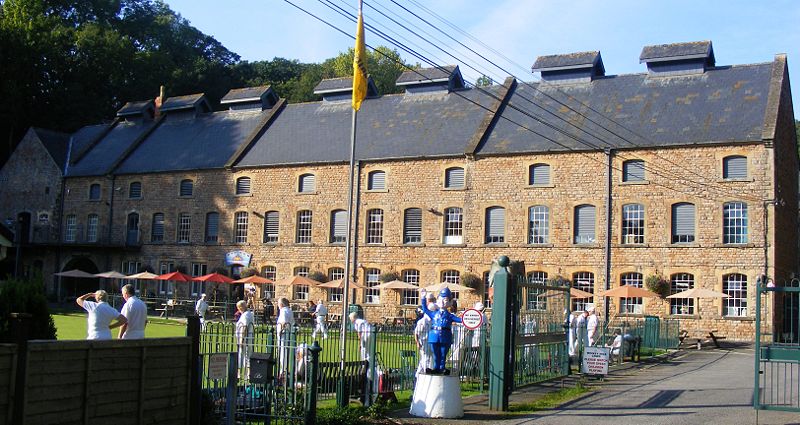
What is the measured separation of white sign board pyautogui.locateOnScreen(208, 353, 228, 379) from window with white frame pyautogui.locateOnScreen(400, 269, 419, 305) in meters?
29.9

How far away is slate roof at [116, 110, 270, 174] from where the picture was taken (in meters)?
48.2

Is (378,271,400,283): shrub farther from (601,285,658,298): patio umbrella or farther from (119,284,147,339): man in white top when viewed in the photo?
(119,284,147,339): man in white top

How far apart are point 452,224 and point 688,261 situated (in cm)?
1064

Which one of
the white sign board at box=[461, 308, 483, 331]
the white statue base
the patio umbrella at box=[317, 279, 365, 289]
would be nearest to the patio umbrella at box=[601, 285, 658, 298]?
the patio umbrella at box=[317, 279, 365, 289]

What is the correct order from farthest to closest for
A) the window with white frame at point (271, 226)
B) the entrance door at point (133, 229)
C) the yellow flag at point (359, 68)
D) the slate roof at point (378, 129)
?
the entrance door at point (133, 229) < the window with white frame at point (271, 226) < the slate roof at point (378, 129) < the yellow flag at point (359, 68)

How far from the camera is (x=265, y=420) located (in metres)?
11.9

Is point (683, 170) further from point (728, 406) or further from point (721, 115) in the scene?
point (728, 406)

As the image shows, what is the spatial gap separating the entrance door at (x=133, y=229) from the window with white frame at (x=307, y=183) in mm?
11431

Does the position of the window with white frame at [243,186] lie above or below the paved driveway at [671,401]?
above

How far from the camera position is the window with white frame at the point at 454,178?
40.2 m

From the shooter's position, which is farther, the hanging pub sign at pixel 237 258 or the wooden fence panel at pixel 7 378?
the hanging pub sign at pixel 237 258

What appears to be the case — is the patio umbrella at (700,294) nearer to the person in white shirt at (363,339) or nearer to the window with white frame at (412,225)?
the window with white frame at (412,225)

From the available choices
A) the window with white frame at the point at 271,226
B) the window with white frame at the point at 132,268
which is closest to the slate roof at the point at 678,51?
the window with white frame at the point at 271,226

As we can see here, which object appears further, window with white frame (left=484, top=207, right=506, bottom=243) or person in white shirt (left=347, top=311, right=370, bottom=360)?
window with white frame (left=484, top=207, right=506, bottom=243)
